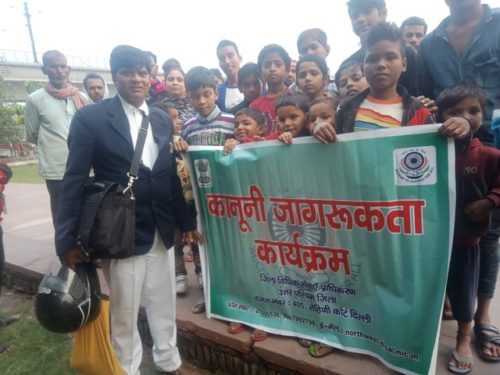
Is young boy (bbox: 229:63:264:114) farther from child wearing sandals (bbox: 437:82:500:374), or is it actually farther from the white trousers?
child wearing sandals (bbox: 437:82:500:374)

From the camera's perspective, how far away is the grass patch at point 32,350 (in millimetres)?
2713

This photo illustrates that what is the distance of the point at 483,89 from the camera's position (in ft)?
6.60

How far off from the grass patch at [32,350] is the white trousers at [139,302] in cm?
77

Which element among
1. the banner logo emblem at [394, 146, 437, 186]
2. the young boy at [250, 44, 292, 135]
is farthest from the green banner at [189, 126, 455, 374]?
the young boy at [250, 44, 292, 135]

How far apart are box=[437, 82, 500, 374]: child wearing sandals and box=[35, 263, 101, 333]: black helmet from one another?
1.89 meters

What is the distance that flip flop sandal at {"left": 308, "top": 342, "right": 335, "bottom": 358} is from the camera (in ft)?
6.73

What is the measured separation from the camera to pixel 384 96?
1.94 metres

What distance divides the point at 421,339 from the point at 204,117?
1.98 metres

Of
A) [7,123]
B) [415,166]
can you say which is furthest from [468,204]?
[7,123]

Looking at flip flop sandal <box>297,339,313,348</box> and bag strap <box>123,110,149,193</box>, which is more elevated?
bag strap <box>123,110,149,193</box>

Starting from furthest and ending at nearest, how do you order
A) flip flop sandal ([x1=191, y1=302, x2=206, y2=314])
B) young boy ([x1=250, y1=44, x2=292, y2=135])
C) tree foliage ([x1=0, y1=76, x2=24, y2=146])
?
tree foliage ([x1=0, y1=76, x2=24, y2=146]), young boy ([x1=250, y1=44, x2=292, y2=135]), flip flop sandal ([x1=191, y1=302, x2=206, y2=314])

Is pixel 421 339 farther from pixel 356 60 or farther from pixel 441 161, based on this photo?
pixel 356 60

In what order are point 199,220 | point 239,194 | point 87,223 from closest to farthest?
1. point 87,223
2. point 239,194
3. point 199,220

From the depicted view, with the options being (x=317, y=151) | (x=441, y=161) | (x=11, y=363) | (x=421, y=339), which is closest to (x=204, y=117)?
(x=317, y=151)
